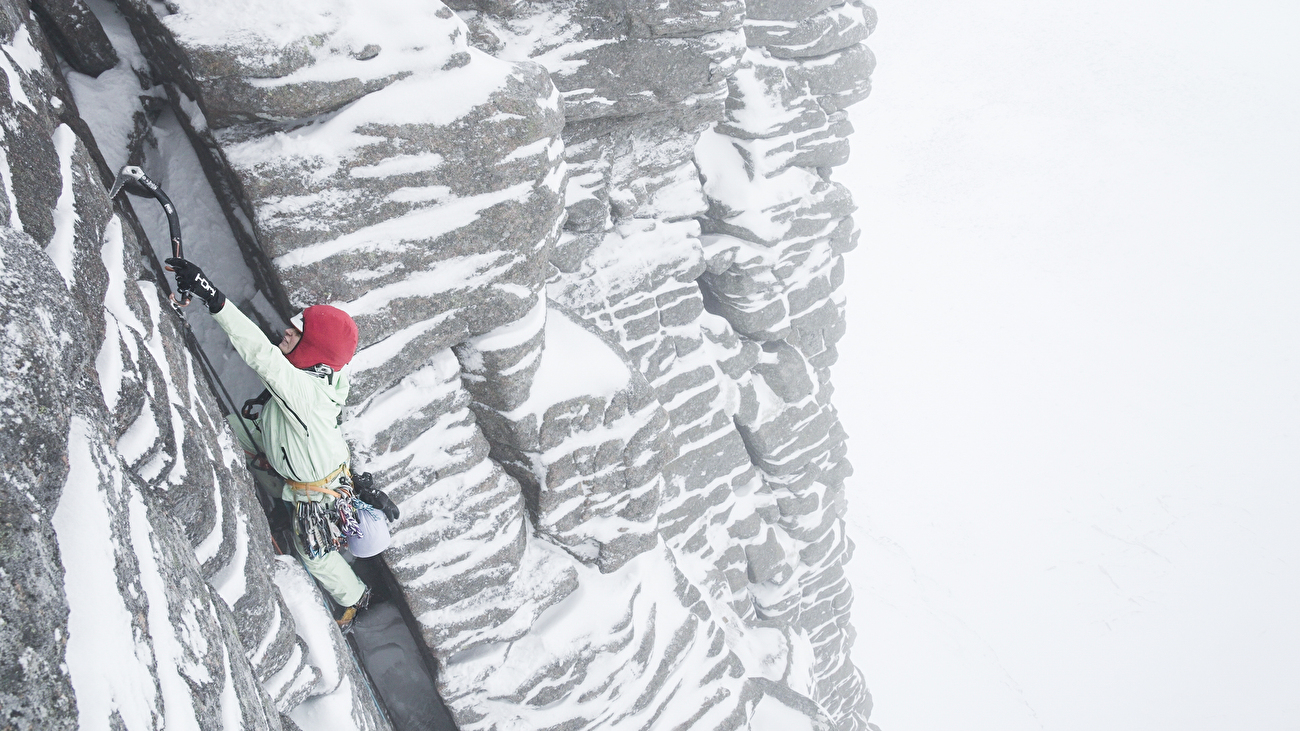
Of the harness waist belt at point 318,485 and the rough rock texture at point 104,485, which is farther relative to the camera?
the harness waist belt at point 318,485

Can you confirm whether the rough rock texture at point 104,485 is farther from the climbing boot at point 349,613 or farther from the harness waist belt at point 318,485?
the climbing boot at point 349,613

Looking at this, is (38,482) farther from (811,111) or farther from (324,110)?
(811,111)

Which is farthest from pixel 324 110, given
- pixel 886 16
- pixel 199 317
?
pixel 886 16

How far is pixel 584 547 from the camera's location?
972 cm

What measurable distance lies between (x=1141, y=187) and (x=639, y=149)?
53.8m

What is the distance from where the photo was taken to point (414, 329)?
7.27 metres

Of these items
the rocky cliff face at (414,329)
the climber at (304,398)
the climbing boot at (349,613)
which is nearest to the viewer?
the rocky cliff face at (414,329)

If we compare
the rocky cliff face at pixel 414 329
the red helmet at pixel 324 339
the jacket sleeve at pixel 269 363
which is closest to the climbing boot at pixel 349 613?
the rocky cliff face at pixel 414 329

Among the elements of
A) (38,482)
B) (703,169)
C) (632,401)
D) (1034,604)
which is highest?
(38,482)

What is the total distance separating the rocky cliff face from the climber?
0.43 metres

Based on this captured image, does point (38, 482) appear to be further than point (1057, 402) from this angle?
No

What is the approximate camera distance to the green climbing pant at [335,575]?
23.2ft

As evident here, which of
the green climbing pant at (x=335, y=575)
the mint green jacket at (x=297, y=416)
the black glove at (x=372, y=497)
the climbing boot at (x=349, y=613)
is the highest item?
the mint green jacket at (x=297, y=416)

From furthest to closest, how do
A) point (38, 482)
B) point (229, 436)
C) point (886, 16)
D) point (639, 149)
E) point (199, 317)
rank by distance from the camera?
point (886, 16) → point (639, 149) → point (199, 317) → point (229, 436) → point (38, 482)
